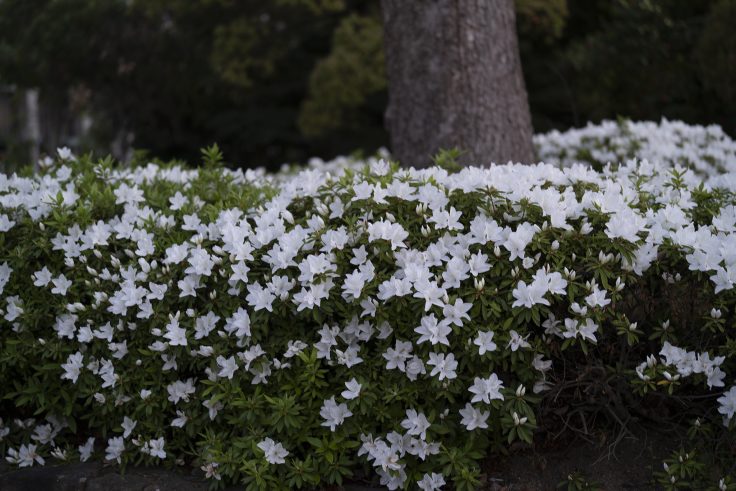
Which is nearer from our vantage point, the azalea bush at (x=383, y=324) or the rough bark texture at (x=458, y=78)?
the azalea bush at (x=383, y=324)

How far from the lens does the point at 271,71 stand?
11.7 meters

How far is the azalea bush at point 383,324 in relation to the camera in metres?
2.95

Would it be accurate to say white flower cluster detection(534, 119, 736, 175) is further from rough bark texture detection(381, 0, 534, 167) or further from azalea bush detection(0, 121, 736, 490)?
azalea bush detection(0, 121, 736, 490)

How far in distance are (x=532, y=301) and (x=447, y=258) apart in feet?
1.18

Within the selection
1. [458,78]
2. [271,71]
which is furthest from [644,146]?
[271,71]

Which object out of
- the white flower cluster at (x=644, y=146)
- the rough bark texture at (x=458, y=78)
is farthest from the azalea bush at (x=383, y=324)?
the white flower cluster at (x=644, y=146)

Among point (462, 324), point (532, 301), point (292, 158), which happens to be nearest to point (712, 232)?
point (532, 301)

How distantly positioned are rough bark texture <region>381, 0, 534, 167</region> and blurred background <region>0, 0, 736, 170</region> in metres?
3.57

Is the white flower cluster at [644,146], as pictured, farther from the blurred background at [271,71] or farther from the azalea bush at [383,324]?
the blurred background at [271,71]

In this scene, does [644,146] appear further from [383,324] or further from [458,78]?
[383,324]

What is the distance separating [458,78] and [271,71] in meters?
6.98

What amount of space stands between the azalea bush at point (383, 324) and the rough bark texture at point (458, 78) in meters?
1.61

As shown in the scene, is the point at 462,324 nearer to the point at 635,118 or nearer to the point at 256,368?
the point at 256,368

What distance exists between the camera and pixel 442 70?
5094mm
